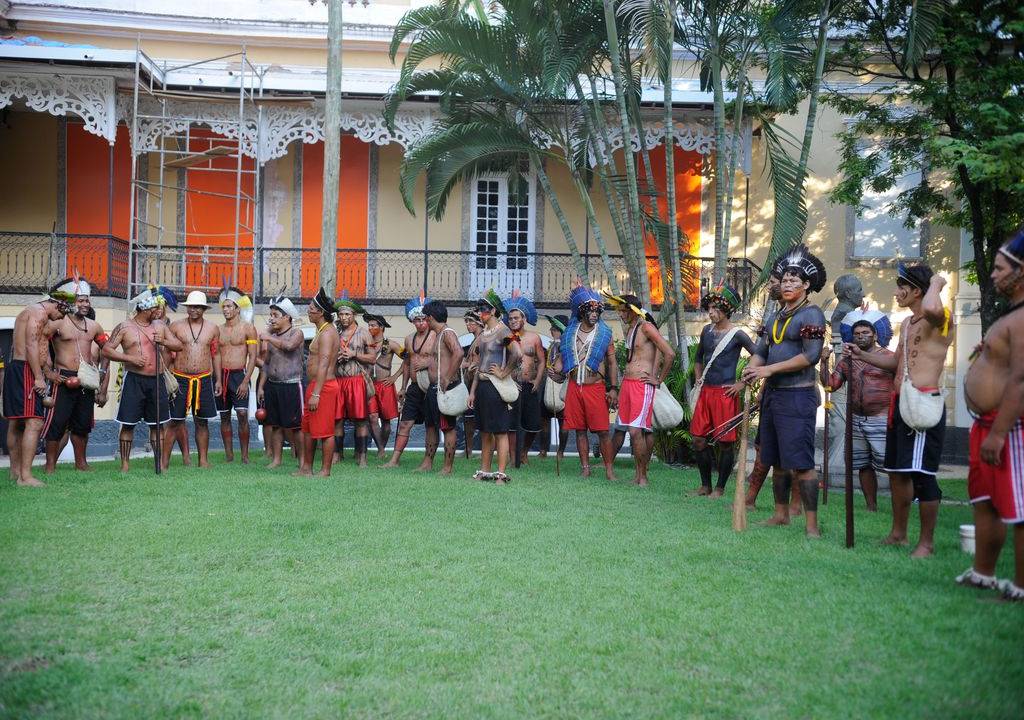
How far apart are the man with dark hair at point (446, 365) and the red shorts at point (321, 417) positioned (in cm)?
128

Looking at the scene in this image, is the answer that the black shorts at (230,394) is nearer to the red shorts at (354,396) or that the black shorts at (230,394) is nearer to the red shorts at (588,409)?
the red shorts at (354,396)

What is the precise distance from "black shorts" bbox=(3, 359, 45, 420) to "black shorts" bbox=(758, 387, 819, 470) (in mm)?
6858

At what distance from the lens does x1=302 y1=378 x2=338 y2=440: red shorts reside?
10828 millimetres

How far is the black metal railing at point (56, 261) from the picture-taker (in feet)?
62.2

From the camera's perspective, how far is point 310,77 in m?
Answer: 19.7

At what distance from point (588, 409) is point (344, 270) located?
10.6 metres

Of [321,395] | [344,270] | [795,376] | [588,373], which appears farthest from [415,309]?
[344,270]

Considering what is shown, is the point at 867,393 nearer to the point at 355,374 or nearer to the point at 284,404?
the point at 355,374

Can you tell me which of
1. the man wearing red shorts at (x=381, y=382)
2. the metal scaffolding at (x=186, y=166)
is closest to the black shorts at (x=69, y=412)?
the man wearing red shorts at (x=381, y=382)

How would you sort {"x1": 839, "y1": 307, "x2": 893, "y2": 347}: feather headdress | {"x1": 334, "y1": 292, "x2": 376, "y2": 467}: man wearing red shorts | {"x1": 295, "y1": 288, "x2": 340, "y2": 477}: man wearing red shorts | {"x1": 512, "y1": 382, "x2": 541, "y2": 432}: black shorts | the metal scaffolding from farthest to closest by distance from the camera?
1. the metal scaffolding
2. {"x1": 512, "y1": 382, "x2": 541, "y2": 432}: black shorts
3. {"x1": 334, "y1": 292, "x2": 376, "y2": 467}: man wearing red shorts
4. {"x1": 295, "y1": 288, "x2": 340, "y2": 477}: man wearing red shorts
5. {"x1": 839, "y1": 307, "x2": 893, "y2": 347}: feather headdress

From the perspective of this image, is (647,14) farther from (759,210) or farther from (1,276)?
(1,276)

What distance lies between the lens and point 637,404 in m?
10.9

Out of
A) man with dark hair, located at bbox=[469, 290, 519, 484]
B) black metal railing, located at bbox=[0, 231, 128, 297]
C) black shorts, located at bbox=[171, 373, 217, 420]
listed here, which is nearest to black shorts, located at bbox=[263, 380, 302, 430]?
black shorts, located at bbox=[171, 373, 217, 420]

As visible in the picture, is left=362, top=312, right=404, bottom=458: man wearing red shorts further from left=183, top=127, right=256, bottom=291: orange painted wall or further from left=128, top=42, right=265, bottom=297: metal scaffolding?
left=183, top=127, right=256, bottom=291: orange painted wall
